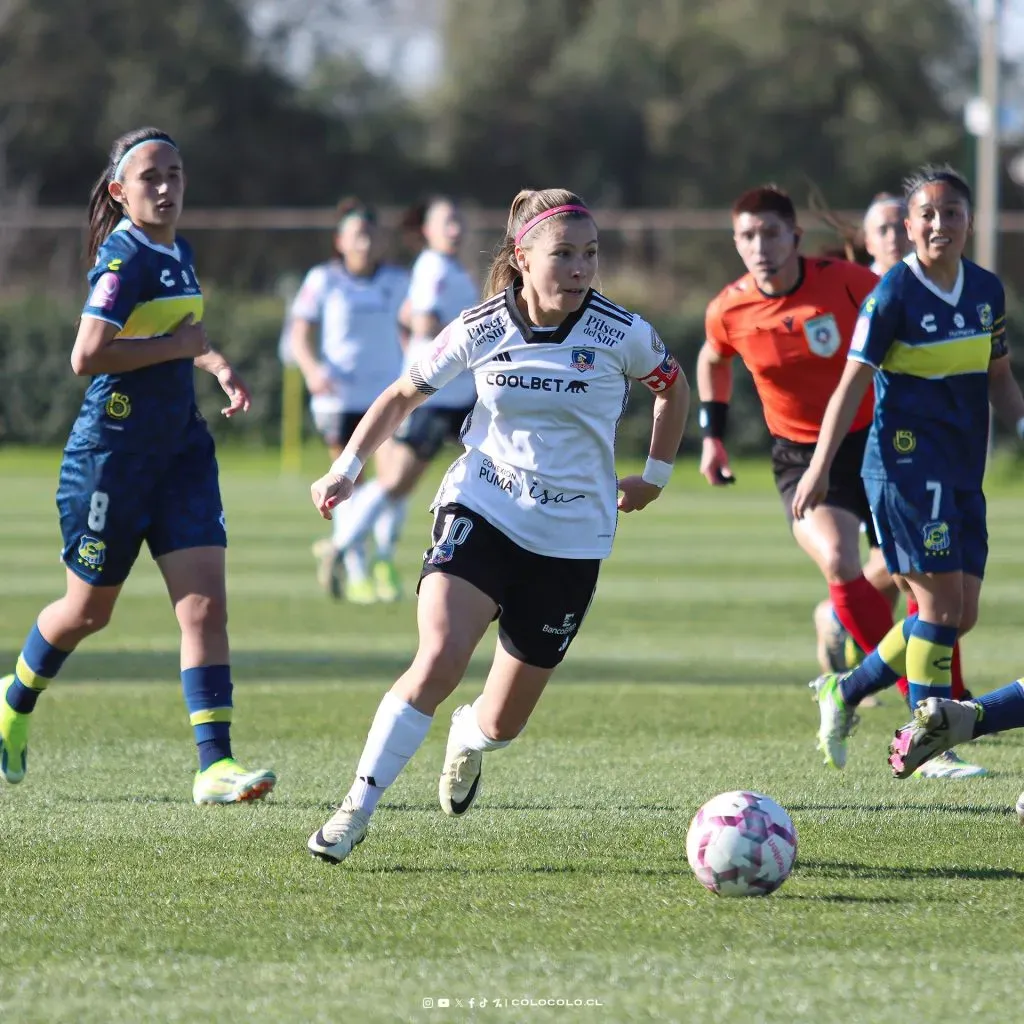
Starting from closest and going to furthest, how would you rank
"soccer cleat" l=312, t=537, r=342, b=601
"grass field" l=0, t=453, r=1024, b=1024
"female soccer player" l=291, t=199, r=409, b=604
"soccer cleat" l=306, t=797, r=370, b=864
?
1. "grass field" l=0, t=453, r=1024, b=1024
2. "soccer cleat" l=306, t=797, r=370, b=864
3. "soccer cleat" l=312, t=537, r=342, b=601
4. "female soccer player" l=291, t=199, r=409, b=604

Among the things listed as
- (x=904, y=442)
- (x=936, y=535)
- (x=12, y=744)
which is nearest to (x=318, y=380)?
(x=12, y=744)

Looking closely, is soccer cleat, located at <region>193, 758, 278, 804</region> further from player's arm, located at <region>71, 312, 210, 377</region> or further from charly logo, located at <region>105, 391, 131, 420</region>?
player's arm, located at <region>71, 312, 210, 377</region>

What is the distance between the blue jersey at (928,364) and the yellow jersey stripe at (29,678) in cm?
298

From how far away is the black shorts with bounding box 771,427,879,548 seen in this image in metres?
7.92

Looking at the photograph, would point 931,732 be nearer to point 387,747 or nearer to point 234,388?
point 387,747

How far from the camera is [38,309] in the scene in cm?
2997

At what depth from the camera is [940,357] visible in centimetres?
653

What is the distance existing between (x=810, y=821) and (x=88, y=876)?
222cm

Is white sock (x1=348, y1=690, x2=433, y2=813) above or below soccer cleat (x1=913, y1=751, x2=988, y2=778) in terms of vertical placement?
above

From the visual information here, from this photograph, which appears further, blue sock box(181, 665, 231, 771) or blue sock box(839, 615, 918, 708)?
blue sock box(839, 615, 918, 708)

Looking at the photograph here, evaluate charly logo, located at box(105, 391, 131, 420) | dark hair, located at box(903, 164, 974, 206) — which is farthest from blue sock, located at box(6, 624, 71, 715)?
dark hair, located at box(903, 164, 974, 206)

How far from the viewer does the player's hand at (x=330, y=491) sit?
5.25 meters

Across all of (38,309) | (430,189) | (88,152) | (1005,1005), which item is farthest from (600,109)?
(1005,1005)

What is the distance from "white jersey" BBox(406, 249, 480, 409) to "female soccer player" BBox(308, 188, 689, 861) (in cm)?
664
